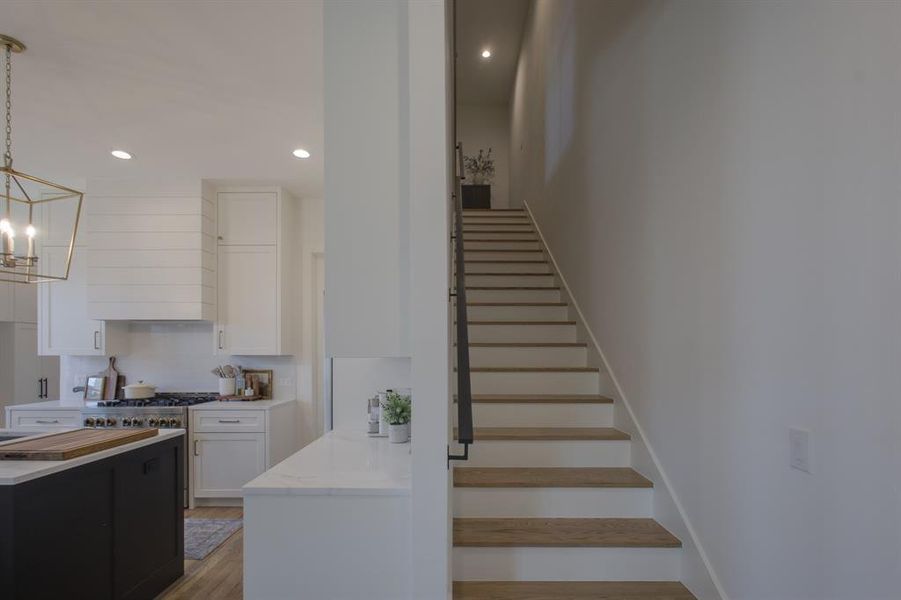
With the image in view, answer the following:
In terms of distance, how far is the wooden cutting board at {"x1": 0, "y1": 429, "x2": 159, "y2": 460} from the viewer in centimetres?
230

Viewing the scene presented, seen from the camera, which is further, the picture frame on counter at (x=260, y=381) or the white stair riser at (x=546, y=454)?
the picture frame on counter at (x=260, y=381)

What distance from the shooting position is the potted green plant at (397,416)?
8.45 ft

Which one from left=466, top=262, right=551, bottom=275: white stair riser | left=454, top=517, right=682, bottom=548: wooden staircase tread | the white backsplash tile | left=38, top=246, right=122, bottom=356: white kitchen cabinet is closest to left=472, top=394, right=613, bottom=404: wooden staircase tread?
left=454, top=517, right=682, bottom=548: wooden staircase tread

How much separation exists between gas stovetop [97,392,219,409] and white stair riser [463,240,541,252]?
282 cm

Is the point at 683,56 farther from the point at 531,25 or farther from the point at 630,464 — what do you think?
the point at 531,25

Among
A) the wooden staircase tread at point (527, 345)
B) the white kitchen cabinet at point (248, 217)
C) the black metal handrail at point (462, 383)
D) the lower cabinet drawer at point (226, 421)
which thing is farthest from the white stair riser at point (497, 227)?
the black metal handrail at point (462, 383)

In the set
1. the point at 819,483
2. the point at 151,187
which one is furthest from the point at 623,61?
the point at 151,187

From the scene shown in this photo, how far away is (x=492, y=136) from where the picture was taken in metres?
8.71

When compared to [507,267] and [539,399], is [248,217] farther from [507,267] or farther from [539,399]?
[539,399]

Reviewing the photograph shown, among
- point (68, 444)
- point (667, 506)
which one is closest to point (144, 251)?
point (68, 444)

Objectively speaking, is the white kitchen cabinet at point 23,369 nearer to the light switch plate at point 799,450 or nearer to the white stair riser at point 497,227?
the white stair riser at point 497,227

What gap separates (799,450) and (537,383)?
73.3 inches

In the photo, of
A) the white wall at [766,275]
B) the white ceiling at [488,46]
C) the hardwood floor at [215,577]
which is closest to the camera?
the white wall at [766,275]

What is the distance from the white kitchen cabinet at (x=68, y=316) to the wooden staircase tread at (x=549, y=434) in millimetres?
3836
